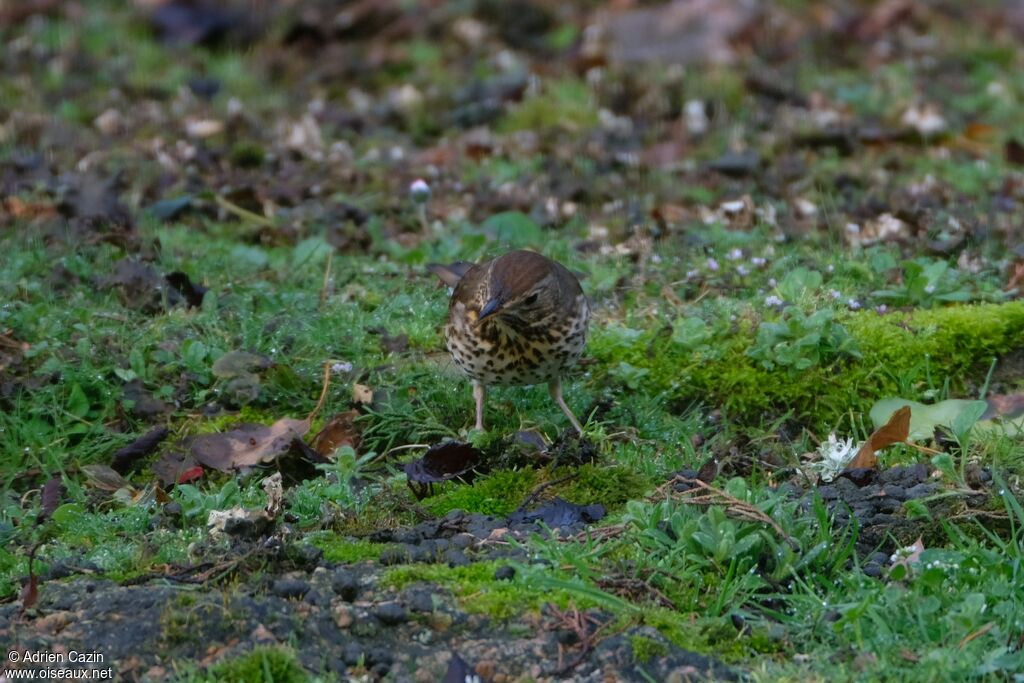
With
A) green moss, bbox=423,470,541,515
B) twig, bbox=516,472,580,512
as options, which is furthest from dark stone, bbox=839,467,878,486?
green moss, bbox=423,470,541,515

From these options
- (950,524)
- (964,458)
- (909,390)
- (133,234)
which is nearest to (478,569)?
(950,524)

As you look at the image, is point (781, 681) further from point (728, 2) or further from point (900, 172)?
point (728, 2)

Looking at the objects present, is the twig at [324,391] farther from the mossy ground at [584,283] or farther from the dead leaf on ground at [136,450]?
the dead leaf on ground at [136,450]

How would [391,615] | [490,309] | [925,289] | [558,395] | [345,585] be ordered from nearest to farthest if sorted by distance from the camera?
[391,615] → [345,585] → [490,309] → [558,395] → [925,289]

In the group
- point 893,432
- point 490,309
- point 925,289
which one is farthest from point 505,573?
point 925,289

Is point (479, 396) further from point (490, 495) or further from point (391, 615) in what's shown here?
point (391, 615)

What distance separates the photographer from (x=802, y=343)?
20.3ft

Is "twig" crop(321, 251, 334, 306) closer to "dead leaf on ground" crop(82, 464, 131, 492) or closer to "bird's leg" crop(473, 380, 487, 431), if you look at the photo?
"bird's leg" crop(473, 380, 487, 431)

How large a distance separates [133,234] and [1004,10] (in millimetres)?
8839

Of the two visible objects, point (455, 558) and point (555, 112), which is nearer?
point (455, 558)

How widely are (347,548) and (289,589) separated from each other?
0.39 m

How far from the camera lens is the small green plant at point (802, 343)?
6.15 meters

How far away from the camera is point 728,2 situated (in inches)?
488

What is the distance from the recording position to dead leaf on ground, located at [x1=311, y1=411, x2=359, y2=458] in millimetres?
5707
